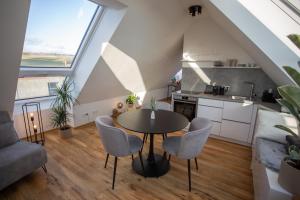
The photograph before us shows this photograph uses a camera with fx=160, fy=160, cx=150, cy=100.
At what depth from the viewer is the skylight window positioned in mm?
2410

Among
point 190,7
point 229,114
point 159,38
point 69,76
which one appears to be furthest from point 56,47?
point 229,114

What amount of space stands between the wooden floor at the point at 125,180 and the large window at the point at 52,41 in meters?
1.40

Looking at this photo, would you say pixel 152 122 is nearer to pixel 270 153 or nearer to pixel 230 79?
pixel 270 153

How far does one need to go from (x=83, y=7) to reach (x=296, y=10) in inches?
109

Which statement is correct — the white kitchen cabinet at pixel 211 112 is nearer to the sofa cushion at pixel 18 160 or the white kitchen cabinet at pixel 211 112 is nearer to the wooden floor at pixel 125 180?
the wooden floor at pixel 125 180

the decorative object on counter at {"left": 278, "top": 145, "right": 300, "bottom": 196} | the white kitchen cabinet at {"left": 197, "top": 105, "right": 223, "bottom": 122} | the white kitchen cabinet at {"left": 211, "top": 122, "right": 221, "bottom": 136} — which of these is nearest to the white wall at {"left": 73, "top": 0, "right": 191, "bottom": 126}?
the white kitchen cabinet at {"left": 197, "top": 105, "right": 223, "bottom": 122}

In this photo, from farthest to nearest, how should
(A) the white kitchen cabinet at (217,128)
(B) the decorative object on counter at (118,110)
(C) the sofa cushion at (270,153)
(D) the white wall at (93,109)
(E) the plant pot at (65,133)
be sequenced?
(B) the decorative object on counter at (118,110)
(D) the white wall at (93,109)
(A) the white kitchen cabinet at (217,128)
(E) the plant pot at (65,133)
(C) the sofa cushion at (270,153)

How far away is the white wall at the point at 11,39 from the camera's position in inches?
61.3

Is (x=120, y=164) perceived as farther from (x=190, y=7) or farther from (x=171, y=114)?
(x=190, y=7)

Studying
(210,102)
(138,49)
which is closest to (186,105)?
(210,102)

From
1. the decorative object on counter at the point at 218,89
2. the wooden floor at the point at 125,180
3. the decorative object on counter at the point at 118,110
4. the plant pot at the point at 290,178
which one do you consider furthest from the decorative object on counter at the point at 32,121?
the decorative object on counter at the point at 218,89

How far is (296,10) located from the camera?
1.31 meters

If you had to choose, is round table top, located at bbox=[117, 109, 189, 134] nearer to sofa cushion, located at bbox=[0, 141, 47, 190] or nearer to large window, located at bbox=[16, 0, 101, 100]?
sofa cushion, located at bbox=[0, 141, 47, 190]

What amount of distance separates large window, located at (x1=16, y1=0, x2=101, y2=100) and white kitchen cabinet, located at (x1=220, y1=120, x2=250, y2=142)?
3.22 metres
